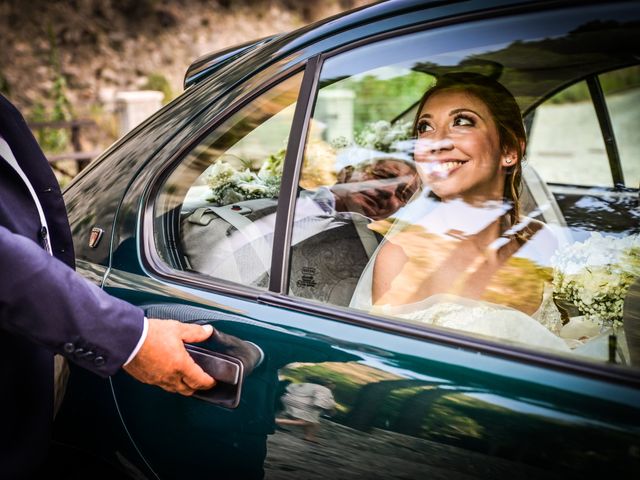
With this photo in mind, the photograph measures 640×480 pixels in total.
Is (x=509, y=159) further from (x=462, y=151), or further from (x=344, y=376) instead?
(x=344, y=376)

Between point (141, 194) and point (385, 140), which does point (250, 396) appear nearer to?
point (141, 194)

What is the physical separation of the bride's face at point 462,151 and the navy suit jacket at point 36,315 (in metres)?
1.00

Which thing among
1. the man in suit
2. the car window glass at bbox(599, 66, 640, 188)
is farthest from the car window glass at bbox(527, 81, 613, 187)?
the man in suit

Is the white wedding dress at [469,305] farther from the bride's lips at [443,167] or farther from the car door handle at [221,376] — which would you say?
the car door handle at [221,376]

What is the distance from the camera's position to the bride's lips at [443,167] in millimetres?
1792

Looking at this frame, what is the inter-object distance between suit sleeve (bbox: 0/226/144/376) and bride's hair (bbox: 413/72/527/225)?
3.80ft

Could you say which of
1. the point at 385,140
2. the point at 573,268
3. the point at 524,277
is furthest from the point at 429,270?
the point at 385,140

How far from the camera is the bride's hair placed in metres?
1.79

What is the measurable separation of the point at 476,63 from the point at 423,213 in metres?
0.45

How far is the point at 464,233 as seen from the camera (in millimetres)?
1641

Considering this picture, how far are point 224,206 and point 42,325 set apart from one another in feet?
2.43

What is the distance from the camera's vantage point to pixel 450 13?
131cm

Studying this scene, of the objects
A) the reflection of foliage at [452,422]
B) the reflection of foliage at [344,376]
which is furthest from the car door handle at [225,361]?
the reflection of foliage at [452,422]

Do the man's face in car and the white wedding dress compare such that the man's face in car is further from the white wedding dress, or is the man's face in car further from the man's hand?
the man's hand
